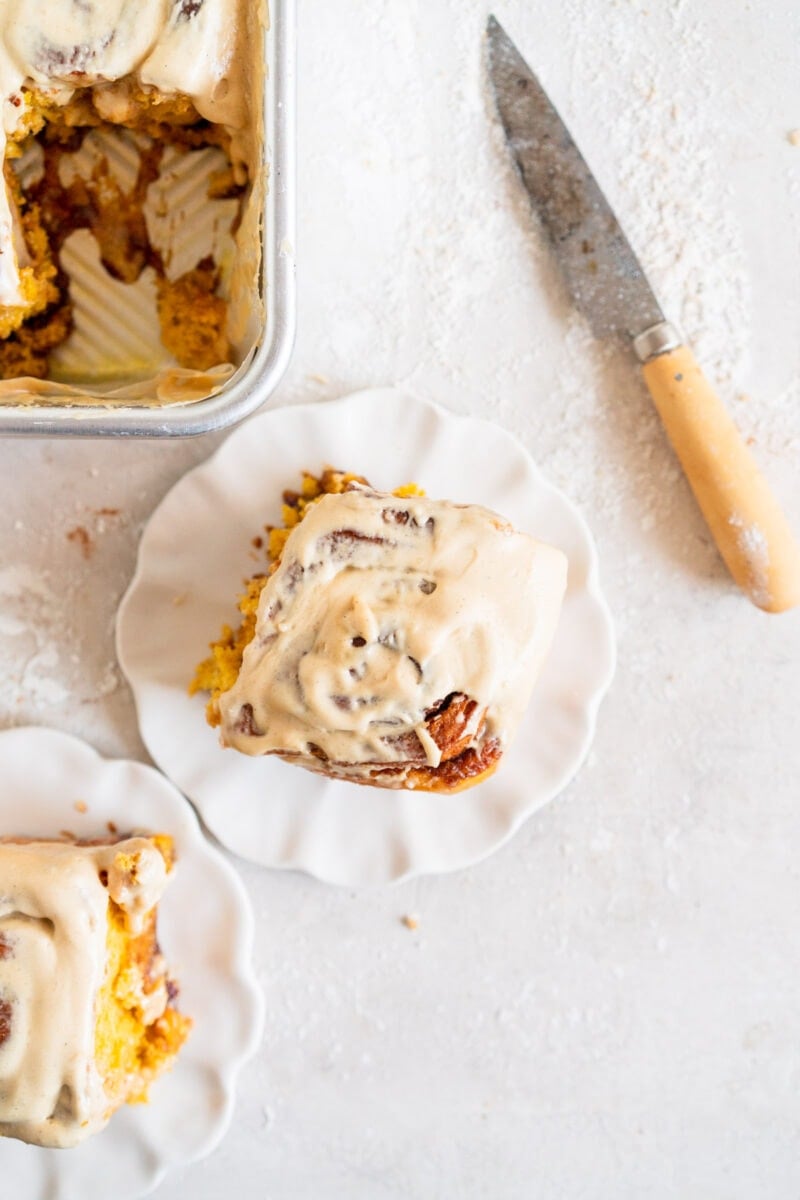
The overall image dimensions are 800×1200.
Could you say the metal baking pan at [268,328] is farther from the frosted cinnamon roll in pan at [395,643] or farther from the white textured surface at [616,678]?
the white textured surface at [616,678]

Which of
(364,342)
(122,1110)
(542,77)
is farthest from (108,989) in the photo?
(542,77)

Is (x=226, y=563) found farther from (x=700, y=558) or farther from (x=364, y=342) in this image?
(x=700, y=558)

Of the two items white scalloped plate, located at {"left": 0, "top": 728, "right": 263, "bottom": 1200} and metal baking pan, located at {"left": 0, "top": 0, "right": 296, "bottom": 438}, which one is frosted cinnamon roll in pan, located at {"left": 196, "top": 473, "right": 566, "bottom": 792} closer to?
metal baking pan, located at {"left": 0, "top": 0, "right": 296, "bottom": 438}

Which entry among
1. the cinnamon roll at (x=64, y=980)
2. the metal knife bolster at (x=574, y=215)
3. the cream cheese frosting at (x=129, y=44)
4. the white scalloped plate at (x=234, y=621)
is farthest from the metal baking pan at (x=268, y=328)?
the cinnamon roll at (x=64, y=980)

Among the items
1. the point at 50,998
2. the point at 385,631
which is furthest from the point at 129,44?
the point at 50,998

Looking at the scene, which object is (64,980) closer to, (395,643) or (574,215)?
(395,643)

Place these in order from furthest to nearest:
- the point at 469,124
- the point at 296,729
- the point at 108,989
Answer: the point at 469,124, the point at 108,989, the point at 296,729
